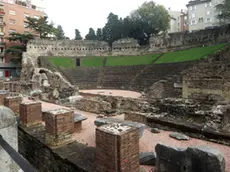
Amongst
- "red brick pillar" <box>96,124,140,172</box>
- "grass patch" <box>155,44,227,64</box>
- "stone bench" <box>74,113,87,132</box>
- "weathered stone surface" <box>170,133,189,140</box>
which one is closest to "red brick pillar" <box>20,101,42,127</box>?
"stone bench" <box>74,113,87,132</box>

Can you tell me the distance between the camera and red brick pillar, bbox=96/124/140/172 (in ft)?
9.96

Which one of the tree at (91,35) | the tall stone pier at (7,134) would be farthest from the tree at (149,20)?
the tall stone pier at (7,134)

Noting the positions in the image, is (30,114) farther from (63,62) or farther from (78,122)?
(63,62)

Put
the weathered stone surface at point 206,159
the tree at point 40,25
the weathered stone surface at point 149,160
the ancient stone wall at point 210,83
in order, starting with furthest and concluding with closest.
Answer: the tree at point 40,25 → the ancient stone wall at point 210,83 → the weathered stone surface at point 149,160 → the weathered stone surface at point 206,159

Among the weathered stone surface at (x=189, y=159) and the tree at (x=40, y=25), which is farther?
the tree at (x=40, y=25)

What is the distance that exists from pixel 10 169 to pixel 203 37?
30817 millimetres

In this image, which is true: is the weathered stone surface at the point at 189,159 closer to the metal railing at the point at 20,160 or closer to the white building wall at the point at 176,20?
the metal railing at the point at 20,160

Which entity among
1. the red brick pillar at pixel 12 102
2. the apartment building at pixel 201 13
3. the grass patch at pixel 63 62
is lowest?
the red brick pillar at pixel 12 102

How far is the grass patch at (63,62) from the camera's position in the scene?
2903 centimetres

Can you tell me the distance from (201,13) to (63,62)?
40956mm

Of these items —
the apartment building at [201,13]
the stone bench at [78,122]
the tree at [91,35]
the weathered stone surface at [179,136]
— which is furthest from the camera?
the tree at [91,35]

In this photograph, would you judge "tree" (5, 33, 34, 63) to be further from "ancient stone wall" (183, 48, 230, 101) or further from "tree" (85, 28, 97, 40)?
"ancient stone wall" (183, 48, 230, 101)

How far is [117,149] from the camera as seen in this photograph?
3.04 meters

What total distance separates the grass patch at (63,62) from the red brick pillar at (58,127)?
25.7m
